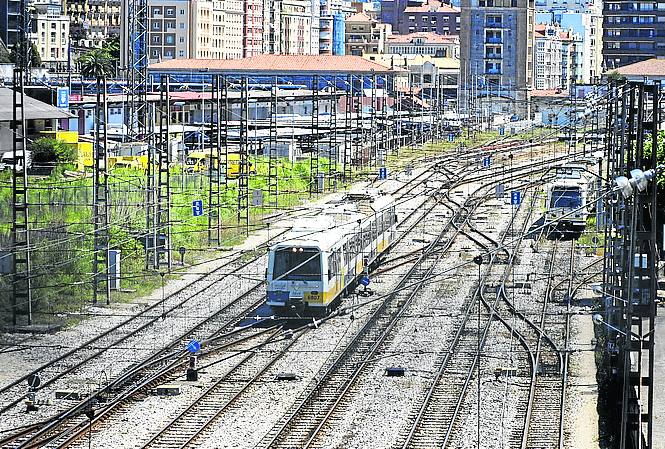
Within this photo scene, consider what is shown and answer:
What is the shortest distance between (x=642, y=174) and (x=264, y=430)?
4787 mm

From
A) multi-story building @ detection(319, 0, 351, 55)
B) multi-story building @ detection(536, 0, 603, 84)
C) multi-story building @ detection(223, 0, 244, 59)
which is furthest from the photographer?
multi-story building @ detection(319, 0, 351, 55)

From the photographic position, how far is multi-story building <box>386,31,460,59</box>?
112500 millimetres

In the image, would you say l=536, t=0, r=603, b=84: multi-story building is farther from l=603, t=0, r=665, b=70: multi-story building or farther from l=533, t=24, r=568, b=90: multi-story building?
l=603, t=0, r=665, b=70: multi-story building

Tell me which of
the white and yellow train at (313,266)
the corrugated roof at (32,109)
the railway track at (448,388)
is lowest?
the railway track at (448,388)

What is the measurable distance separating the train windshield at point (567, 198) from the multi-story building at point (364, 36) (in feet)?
286

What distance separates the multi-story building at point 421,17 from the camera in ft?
434

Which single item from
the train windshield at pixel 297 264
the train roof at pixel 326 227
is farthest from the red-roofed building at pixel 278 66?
the train windshield at pixel 297 264

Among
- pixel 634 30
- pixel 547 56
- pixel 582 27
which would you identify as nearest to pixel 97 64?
pixel 634 30

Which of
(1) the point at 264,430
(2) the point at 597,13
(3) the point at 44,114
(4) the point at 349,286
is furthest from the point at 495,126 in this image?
(2) the point at 597,13

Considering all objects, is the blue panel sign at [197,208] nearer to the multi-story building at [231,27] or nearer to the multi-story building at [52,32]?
the multi-story building at [231,27]

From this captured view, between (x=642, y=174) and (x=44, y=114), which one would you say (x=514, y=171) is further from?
(x=642, y=174)

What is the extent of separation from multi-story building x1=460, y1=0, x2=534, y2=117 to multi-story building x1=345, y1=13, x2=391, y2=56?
3244 cm

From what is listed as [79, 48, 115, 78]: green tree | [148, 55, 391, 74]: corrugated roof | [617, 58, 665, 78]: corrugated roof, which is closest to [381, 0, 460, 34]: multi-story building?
[79, 48, 115, 78]: green tree

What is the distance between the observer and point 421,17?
442 feet
